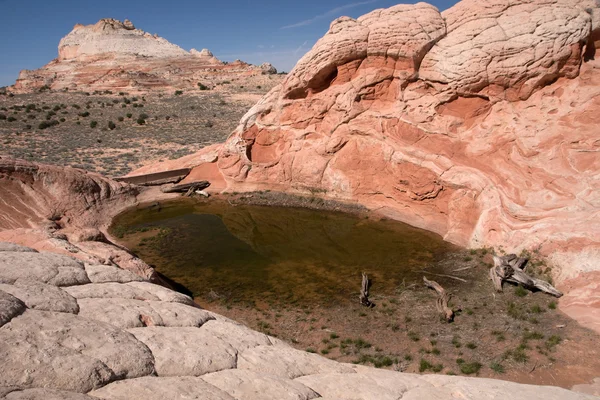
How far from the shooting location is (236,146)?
21.7m

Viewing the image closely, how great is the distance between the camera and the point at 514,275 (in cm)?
1138

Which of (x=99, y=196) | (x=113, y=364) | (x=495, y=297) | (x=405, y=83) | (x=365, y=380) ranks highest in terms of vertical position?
(x=405, y=83)

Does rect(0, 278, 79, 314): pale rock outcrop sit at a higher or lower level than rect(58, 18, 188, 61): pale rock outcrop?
lower

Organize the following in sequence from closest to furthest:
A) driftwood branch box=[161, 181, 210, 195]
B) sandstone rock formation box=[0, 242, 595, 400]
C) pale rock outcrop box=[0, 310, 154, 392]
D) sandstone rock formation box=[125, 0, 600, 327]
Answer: pale rock outcrop box=[0, 310, 154, 392] → sandstone rock formation box=[0, 242, 595, 400] → sandstone rock formation box=[125, 0, 600, 327] → driftwood branch box=[161, 181, 210, 195]

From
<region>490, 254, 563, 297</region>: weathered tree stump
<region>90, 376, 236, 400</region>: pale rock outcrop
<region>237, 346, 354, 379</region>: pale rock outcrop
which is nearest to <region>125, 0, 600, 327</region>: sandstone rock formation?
<region>490, 254, 563, 297</region>: weathered tree stump

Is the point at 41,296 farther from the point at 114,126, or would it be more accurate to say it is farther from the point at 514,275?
the point at 114,126

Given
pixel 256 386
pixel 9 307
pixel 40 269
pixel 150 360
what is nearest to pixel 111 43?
pixel 40 269

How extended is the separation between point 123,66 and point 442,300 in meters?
75.5

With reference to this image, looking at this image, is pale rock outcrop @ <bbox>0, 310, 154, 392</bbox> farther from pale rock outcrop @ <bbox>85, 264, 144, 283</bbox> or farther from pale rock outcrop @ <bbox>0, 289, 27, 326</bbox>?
pale rock outcrop @ <bbox>85, 264, 144, 283</bbox>

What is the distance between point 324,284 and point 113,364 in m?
8.84

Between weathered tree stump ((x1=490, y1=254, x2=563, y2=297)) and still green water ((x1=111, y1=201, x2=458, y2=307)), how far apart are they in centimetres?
196

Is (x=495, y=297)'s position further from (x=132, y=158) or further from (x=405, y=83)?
(x=132, y=158)

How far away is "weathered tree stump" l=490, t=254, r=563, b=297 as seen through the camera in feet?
36.0

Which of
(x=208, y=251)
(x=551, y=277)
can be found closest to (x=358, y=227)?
(x=208, y=251)
